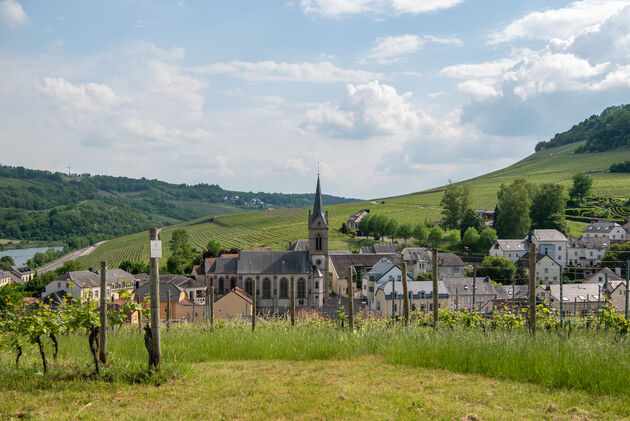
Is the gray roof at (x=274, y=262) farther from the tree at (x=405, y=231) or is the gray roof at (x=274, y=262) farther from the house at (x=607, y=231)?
the house at (x=607, y=231)

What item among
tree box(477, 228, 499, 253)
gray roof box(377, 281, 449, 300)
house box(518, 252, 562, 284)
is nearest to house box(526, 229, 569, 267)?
tree box(477, 228, 499, 253)

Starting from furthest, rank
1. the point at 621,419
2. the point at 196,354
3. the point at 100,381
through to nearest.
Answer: the point at 196,354 < the point at 100,381 < the point at 621,419

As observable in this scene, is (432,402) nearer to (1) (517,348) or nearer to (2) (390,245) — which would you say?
(1) (517,348)

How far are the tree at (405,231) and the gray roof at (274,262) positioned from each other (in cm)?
3578

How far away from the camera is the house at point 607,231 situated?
7706cm

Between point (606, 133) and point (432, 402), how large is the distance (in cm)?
19600

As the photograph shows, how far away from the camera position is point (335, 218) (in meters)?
122

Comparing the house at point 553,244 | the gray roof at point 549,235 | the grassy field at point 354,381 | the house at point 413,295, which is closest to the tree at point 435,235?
the house at point 553,244

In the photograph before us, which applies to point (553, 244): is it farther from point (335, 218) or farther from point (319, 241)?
point (335, 218)

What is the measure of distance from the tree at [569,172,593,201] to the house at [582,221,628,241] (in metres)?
23.7

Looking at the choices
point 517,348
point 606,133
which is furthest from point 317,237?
point 606,133

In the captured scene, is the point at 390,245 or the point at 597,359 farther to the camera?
the point at 390,245

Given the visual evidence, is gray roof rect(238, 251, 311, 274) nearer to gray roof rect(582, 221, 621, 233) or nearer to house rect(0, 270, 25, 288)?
house rect(0, 270, 25, 288)

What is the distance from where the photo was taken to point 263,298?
57406 mm
